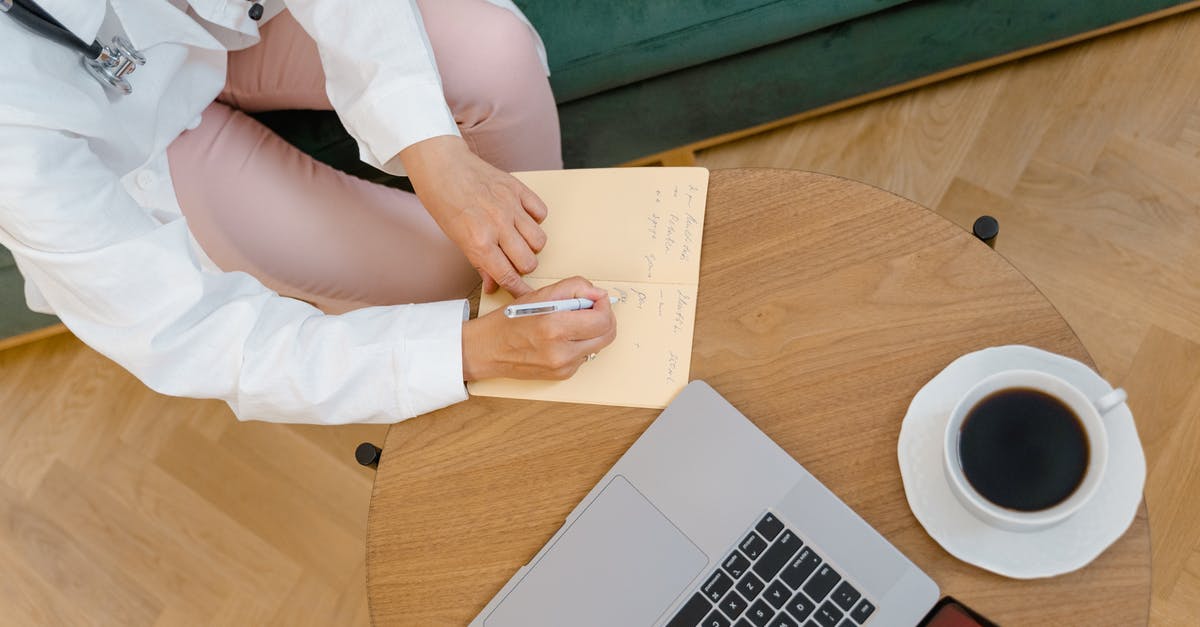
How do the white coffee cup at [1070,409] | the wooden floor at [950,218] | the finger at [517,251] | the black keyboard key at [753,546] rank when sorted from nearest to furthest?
the white coffee cup at [1070,409]
the black keyboard key at [753,546]
the finger at [517,251]
the wooden floor at [950,218]

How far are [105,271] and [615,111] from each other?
72 cm

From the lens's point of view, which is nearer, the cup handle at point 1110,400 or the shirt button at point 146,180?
the cup handle at point 1110,400

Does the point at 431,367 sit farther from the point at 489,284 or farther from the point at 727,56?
the point at 727,56

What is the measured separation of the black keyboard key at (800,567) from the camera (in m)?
0.66

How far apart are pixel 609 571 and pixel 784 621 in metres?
0.14

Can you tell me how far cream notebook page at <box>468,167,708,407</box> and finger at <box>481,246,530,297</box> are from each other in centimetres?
2

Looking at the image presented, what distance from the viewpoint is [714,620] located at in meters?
0.67

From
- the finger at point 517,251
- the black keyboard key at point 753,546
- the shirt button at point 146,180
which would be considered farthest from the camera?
the shirt button at point 146,180

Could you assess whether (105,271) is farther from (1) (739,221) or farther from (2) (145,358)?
(1) (739,221)

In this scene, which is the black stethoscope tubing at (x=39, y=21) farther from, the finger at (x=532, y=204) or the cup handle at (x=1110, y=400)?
the cup handle at (x=1110, y=400)

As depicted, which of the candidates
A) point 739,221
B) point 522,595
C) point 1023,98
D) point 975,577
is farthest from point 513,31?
point 1023,98

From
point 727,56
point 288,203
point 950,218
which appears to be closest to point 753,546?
point 288,203

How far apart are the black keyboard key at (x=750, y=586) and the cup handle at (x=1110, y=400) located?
0.28m

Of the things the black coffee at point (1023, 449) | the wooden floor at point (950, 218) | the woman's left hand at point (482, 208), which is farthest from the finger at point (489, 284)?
the wooden floor at point (950, 218)
